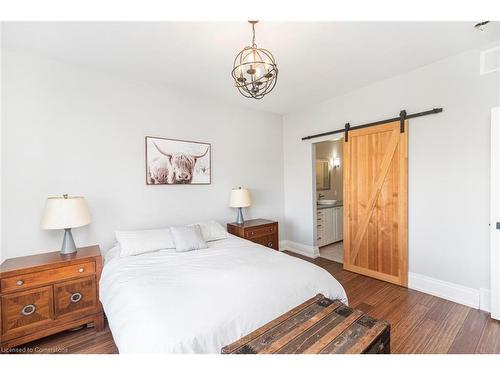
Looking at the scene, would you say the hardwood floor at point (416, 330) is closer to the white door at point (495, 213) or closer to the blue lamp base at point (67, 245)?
the white door at point (495, 213)

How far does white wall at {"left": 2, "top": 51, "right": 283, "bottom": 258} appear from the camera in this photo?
220 centimetres

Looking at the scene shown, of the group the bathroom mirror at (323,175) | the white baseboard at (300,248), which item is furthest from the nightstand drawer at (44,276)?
the bathroom mirror at (323,175)

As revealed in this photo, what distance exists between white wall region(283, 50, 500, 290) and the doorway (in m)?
1.28

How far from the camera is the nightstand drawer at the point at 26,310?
176 centimetres

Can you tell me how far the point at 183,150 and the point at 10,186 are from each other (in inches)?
69.0

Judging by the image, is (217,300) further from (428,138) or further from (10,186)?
(428,138)

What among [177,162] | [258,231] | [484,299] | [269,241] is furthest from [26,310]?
[484,299]

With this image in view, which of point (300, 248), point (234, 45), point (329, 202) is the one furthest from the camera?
point (329, 202)

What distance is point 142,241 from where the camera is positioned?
241 centimetres

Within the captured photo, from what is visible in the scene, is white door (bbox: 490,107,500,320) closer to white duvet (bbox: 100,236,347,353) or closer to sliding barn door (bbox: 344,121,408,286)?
sliding barn door (bbox: 344,121,408,286)

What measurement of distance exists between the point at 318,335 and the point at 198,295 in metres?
0.75

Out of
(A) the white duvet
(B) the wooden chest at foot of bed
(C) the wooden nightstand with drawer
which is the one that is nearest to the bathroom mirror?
(A) the white duvet

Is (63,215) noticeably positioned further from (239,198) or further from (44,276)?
(239,198)
